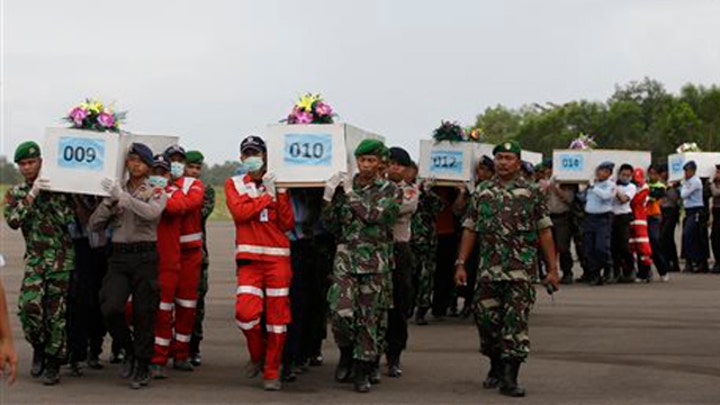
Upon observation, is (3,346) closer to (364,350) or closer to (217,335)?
(364,350)

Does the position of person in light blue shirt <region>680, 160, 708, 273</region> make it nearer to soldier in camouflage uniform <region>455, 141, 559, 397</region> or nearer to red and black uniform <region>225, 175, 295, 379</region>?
soldier in camouflage uniform <region>455, 141, 559, 397</region>

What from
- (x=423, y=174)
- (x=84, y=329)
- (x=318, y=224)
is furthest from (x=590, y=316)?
(x=84, y=329)

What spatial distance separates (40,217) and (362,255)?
255 centimetres

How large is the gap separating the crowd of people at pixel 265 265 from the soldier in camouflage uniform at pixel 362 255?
11mm

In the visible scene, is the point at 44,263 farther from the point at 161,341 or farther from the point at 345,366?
the point at 345,366

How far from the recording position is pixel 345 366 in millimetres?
9992

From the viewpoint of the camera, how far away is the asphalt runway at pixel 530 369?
9.20m

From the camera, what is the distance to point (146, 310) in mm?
9750

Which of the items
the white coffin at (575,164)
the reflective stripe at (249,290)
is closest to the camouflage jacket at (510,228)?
the reflective stripe at (249,290)

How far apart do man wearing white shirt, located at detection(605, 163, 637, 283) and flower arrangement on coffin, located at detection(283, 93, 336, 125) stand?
9.63 m

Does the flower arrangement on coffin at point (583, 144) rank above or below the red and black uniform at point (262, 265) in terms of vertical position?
above

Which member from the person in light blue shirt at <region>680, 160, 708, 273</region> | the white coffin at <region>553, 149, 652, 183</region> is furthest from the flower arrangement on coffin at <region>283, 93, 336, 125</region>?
the person in light blue shirt at <region>680, 160, 708, 273</region>

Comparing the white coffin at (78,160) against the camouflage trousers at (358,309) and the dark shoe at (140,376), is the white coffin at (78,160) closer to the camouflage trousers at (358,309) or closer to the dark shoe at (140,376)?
the dark shoe at (140,376)

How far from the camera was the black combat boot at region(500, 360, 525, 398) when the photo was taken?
30.5 feet
